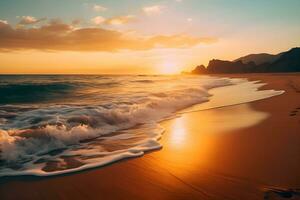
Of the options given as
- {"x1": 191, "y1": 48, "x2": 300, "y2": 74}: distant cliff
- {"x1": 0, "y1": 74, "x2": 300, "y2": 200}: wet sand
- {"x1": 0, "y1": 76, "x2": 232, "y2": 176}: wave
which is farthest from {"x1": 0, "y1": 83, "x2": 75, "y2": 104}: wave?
{"x1": 191, "y1": 48, "x2": 300, "y2": 74}: distant cliff

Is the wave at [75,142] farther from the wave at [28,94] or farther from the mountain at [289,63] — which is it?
the mountain at [289,63]

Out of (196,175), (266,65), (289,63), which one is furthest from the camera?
(266,65)

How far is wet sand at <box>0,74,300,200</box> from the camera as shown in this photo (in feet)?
12.6

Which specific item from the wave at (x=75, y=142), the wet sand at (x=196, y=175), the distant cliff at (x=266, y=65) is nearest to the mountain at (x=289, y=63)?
the distant cliff at (x=266, y=65)

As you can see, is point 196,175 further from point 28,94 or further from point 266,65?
point 266,65

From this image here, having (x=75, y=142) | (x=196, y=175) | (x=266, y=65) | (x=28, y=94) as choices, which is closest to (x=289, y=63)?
(x=266, y=65)

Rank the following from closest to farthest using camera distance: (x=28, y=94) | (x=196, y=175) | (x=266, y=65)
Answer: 1. (x=196, y=175)
2. (x=28, y=94)
3. (x=266, y=65)

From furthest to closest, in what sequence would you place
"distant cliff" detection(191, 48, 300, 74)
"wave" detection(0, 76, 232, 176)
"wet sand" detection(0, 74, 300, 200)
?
"distant cliff" detection(191, 48, 300, 74), "wave" detection(0, 76, 232, 176), "wet sand" detection(0, 74, 300, 200)

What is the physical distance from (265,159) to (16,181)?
14.5ft

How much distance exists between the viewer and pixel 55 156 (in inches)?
231

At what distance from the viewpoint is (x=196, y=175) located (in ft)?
14.6

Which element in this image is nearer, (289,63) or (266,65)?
(289,63)

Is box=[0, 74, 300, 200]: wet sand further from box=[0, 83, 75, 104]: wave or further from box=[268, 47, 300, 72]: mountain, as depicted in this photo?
box=[268, 47, 300, 72]: mountain

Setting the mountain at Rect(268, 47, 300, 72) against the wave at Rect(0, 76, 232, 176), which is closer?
the wave at Rect(0, 76, 232, 176)
